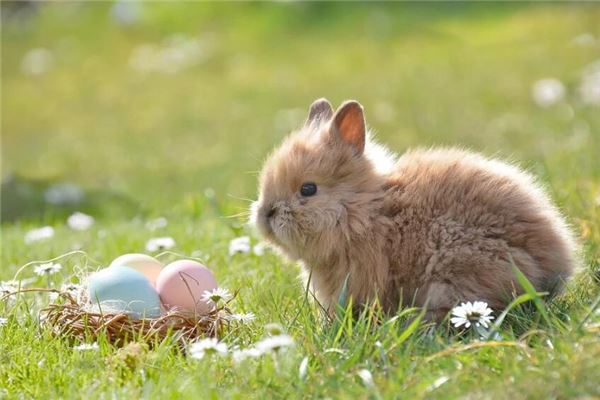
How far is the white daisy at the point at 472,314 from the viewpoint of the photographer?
3.07m

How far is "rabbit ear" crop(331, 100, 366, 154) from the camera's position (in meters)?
3.66

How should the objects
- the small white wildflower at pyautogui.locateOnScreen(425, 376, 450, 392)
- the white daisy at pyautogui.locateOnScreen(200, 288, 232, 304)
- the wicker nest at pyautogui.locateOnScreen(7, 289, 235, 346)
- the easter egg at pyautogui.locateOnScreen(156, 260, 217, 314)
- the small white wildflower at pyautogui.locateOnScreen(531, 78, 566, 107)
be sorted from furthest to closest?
the small white wildflower at pyautogui.locateOnScreen(531, 78, 566, 107) < the easter egg at pyautogui.locateOnScreen(156, 260, 217, 314) < the white daisy at pyautogui.locateOnScreen(200, 288, 232, 304) < the wicker nest at pyautogui.locateOnScreen(7, 289, 235, 346) < the small white wildflower at pyautogui.locateOnScreen(425, 376, 450, 392)

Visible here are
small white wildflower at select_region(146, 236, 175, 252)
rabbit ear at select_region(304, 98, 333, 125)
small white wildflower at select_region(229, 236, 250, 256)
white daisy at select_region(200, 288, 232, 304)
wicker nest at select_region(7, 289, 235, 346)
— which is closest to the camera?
wicker nest at select_region(7, 289, 235, 346)

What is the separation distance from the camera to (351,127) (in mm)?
3705

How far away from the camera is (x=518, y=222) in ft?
11.3

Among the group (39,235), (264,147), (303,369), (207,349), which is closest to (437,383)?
(303,369)

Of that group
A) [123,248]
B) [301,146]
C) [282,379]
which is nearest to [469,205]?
[301,146]

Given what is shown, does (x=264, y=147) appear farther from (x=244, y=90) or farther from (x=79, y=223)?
(x=244, y=90)

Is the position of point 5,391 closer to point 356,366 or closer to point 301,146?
point 356,366

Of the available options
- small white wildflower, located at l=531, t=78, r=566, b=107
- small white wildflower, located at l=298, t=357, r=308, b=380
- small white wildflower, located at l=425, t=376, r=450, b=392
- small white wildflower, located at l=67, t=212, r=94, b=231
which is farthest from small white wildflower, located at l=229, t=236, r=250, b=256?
small white wildflower, located at l=531, t=78, r=566, b=107

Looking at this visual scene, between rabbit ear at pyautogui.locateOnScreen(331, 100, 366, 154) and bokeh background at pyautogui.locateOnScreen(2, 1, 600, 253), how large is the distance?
1.73 metres

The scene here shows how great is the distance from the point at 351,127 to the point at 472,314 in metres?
0.98

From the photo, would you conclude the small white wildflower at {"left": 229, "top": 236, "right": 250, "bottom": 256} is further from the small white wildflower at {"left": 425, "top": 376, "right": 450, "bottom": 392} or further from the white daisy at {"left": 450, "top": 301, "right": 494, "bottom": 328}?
the small white wildflower at {"left": 425, "top": 376, "right": 450, "bottom": 392}

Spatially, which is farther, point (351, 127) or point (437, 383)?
point (351, 127)
